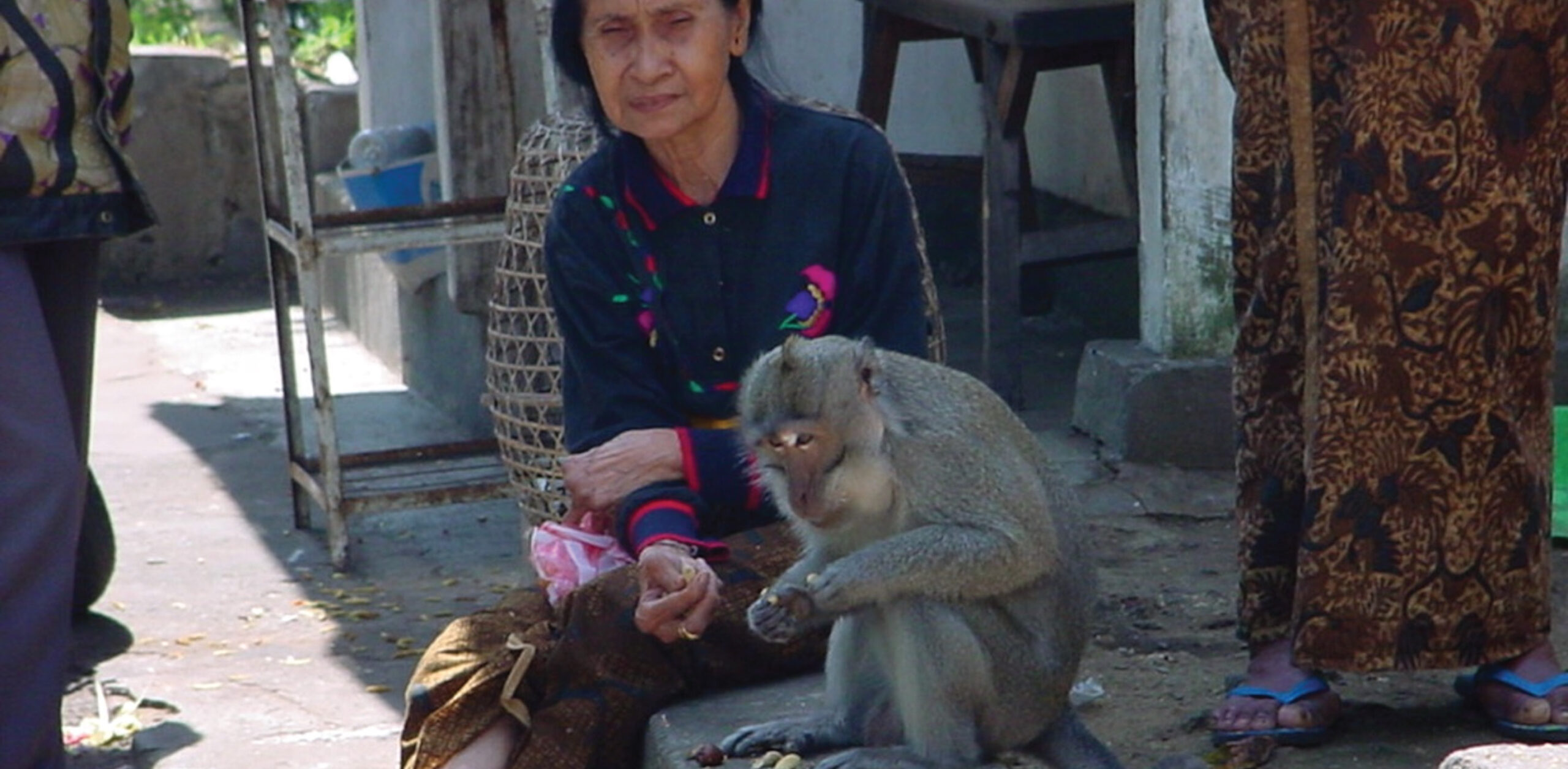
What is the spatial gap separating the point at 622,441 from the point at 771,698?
0.56 m

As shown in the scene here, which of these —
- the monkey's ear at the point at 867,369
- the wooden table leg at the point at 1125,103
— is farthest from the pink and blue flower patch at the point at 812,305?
the wooden table leg at the point at 1125,103

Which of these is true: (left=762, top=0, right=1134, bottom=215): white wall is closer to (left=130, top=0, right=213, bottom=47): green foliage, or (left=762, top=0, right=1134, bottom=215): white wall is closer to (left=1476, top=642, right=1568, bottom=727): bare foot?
(left=1476, top=642, right=1568, bottom=727): bare foot

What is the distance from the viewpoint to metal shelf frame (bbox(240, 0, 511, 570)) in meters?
5.89

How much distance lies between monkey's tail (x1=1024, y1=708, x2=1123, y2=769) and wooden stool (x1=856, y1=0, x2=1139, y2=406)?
286 cm

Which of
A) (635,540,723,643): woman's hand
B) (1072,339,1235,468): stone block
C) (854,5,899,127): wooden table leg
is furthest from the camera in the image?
(854,5,899,127): wooden table leg

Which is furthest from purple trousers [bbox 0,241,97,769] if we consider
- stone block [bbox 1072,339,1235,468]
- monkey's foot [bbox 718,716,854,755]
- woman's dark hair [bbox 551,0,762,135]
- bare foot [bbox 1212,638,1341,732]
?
stone block [bbox 1072,339,1235,468]

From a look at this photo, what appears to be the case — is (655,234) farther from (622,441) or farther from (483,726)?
(483,726)

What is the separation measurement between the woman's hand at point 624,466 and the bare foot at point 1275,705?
3.25 ft

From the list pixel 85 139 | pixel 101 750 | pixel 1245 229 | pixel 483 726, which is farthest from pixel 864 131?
pixel 101 750

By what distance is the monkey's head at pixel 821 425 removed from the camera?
313 cm

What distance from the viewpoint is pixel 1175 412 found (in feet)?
18.4

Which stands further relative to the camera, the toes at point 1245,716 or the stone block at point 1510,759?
the toes at point 1245,716

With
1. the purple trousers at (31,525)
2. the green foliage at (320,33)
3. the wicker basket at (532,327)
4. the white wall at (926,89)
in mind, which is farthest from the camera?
the green foliage at (320,33)

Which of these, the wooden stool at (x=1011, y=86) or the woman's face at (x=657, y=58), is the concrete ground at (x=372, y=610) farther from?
the woman's face at (x=657, y=58)
